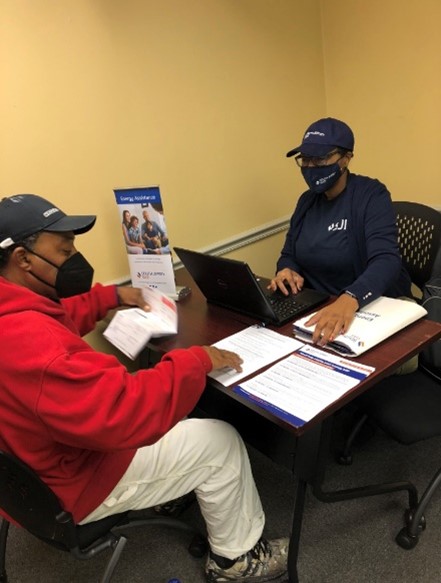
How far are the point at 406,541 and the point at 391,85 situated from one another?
7.36ft

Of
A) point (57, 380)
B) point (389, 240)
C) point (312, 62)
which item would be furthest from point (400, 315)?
point (312, 62)

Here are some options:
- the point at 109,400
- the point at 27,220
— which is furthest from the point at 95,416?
the point at 27,220

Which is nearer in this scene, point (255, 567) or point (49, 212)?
point (49, 212)

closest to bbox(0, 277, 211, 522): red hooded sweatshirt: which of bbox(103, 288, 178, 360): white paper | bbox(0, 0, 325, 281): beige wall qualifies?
bbox(103, 288, 178, 360): white paper

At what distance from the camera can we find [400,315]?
1294 millimetres

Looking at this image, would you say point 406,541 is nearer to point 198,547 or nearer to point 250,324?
point 198,547

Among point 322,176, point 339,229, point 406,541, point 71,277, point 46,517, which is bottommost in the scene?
point 406,541

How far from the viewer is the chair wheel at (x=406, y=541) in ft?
4.64

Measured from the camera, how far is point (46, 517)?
3.36ft

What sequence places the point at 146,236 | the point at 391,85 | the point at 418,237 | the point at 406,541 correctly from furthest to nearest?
1. the point at 391,85
2. the point at 418,237
3. the point at 146,236
4. the point at 406,541

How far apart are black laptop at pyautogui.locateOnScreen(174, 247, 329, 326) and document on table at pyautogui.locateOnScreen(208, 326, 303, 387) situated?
3.1 inches

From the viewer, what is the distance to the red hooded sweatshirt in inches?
35.5

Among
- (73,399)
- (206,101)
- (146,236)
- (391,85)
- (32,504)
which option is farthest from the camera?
(391,85)

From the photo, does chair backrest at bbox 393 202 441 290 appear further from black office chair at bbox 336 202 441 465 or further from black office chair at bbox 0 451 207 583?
black office chair at bbox 0 451 207 583
